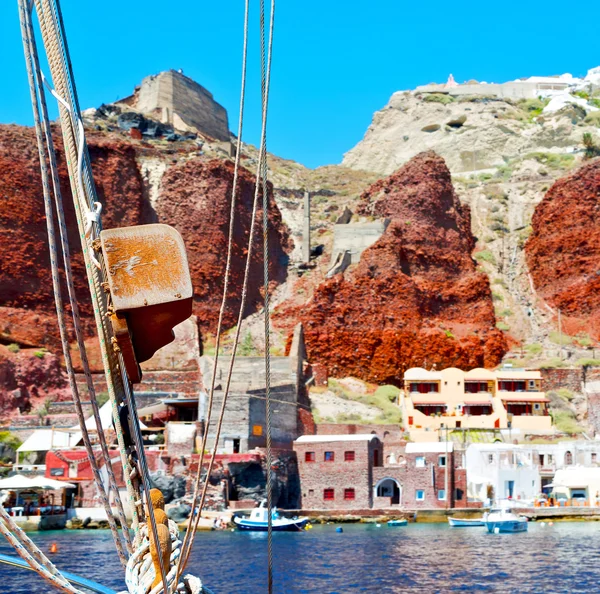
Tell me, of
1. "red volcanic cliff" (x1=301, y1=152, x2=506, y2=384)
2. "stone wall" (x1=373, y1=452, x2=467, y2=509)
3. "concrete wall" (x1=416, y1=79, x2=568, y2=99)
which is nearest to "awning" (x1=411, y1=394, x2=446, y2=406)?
"red volcanic cliff" (x1=301, y1=152, x2=506, y2=384)

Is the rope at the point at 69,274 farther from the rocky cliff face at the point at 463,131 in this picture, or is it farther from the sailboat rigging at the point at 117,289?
the rocky cliff face at the point at 463,131

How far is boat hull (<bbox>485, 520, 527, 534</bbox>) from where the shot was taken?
4628cm

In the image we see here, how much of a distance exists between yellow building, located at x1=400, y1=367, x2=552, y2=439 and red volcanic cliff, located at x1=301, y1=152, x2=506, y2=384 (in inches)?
156

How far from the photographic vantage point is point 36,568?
7.89 metres

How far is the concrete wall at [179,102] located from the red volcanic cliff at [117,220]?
13032 mm

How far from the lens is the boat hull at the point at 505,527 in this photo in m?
Result: 46.3

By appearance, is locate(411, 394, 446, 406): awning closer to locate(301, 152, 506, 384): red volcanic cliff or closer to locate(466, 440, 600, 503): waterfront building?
locate(301, 152, 506, 384): red volcanic cliff

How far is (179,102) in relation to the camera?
321ft

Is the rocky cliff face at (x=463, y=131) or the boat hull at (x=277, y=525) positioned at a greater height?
the rocky cliff face at (x=463, y=131)

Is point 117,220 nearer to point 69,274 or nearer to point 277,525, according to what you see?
point 277,525

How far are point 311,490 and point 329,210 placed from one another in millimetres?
43747

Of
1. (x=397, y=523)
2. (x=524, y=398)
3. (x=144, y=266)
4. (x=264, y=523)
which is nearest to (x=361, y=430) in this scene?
(x=397, y=523)

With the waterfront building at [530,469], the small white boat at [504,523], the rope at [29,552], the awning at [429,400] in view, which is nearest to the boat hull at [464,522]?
the small white boat at [504,523]

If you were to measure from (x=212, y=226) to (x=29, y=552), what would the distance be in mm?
71558
